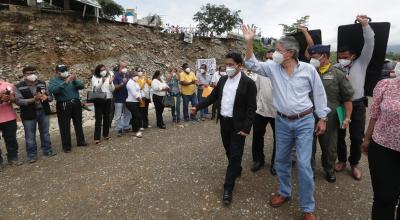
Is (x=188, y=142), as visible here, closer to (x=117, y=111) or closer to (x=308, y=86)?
(x=117, y=111)

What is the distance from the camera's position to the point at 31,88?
227 inches

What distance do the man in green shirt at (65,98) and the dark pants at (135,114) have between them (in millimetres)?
1429

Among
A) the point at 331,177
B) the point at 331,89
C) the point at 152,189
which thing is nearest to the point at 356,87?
the point at 331,89

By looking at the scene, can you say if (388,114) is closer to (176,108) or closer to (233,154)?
(233,154)

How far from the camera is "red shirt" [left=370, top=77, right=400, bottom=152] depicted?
239 centimetres

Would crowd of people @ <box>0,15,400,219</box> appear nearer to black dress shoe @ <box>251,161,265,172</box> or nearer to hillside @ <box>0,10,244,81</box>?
black dress shoe @ <box>251,161,265,172</box>

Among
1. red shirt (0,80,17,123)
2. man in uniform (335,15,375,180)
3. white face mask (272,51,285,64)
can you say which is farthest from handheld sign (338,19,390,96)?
red shirt (0,80,17,123)

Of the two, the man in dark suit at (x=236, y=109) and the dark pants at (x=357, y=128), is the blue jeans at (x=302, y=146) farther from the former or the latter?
the dark pants at (x=357, y=128)

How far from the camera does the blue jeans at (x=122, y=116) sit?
7.81 m

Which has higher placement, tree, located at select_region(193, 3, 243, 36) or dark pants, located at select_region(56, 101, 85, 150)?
tree, located at select_region(193, 3, 243, 36)

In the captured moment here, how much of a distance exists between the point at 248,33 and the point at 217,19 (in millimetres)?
46517

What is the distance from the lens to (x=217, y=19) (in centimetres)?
4747

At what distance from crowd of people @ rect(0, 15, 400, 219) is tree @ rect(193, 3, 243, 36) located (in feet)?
143

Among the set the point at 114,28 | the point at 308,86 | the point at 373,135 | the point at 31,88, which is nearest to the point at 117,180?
the point at 31,88
